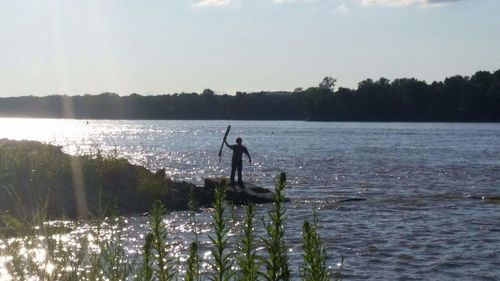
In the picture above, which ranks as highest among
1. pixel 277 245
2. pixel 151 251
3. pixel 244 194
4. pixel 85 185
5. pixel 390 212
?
pixel 277 245

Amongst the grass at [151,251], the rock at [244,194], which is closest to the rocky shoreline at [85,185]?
the rock at [244,194]

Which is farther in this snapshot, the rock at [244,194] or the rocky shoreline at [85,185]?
the rock at [244,194]

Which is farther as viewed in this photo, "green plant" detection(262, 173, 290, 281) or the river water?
the river water

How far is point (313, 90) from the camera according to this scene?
165875mm

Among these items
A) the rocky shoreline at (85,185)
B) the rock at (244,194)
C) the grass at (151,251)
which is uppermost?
the grass at (151,251)

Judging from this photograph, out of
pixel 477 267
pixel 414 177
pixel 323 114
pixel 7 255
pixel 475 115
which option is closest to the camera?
pixel 7 255

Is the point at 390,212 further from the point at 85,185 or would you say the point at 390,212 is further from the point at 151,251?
the point at 151,251

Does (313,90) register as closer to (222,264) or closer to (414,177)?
(414,177)

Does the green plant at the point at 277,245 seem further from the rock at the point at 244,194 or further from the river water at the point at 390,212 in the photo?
the rock at the point at 244,194

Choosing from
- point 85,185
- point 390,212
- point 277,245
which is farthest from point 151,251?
point 390,212

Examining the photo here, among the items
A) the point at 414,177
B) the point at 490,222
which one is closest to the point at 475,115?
the point at 414,177

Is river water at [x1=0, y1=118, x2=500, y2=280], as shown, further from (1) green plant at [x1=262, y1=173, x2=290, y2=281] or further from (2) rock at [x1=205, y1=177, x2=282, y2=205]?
(1) green plant at [x1=262, y1=173, x2=290, y2=281]

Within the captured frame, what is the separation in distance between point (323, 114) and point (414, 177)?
408ft

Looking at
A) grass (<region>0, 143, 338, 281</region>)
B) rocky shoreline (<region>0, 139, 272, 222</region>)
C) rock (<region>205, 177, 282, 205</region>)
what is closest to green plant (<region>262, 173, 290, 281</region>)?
grass (<region>0, 143, 338, 281</region>)
